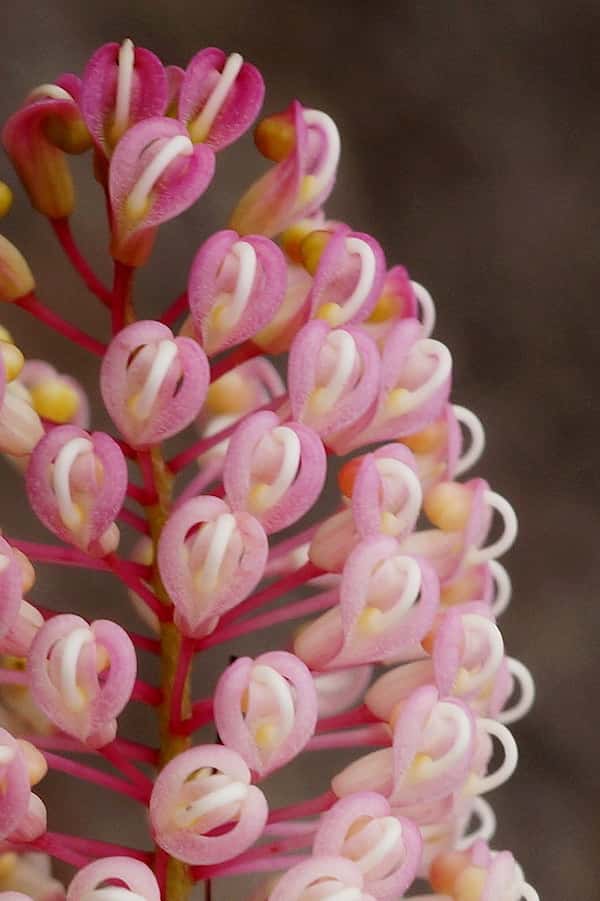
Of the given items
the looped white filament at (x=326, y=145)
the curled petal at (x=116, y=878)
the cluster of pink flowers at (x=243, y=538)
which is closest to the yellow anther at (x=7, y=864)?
the cluster of pink flowers at (x=243, y=538)

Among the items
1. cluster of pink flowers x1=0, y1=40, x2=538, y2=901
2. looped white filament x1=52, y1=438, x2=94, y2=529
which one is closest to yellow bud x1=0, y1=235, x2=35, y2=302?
cluster of pink flowers x1=0, y1=40, x2=538, y2=901

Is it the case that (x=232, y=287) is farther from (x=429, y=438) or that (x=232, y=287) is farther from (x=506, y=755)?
(x=506, y=755)

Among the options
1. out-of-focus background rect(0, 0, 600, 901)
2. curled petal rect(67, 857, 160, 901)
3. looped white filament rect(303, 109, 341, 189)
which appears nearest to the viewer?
curled petal rect(67, 857, 160, 901)

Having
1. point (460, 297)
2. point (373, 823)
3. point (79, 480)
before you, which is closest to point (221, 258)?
point (79, 480)

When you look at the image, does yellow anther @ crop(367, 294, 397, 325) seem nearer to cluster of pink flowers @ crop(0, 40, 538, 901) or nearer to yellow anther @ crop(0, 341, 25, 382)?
cluster of pink flowers @ crop(0, 40, 538, 901)

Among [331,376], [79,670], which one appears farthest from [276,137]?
[79,670]

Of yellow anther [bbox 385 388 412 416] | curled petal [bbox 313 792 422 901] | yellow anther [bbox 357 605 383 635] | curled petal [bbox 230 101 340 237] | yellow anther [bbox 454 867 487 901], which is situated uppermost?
curled petal [bbox 230 101 340 237]
